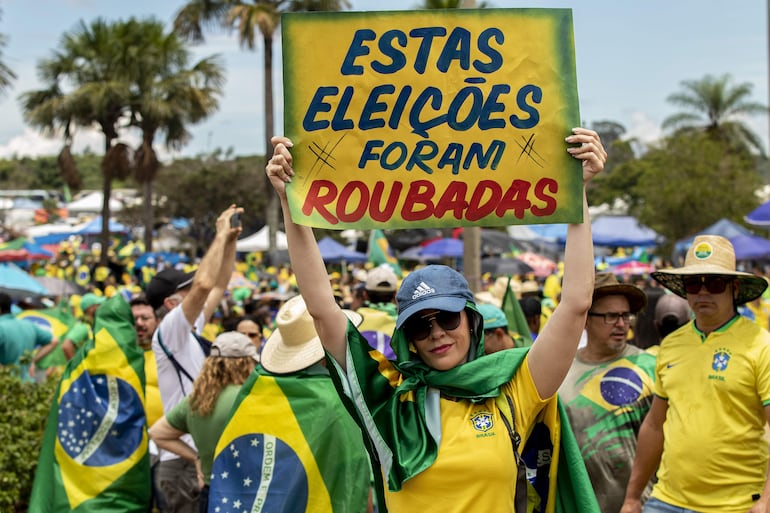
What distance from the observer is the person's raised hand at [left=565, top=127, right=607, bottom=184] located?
3.21m

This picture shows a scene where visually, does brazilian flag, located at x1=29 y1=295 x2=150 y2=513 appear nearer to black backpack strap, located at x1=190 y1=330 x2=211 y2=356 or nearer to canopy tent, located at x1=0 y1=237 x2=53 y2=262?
black backpack strap, located at x1=190 y1=330 x2=211 y2=356

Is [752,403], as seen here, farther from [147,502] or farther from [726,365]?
[147,502]

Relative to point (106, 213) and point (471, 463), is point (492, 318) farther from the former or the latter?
point (106, 213)

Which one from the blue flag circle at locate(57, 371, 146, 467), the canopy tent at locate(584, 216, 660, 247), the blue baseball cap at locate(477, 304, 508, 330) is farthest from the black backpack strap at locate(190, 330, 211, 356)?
the canopy tent at locate(584, 216, 660, 247)

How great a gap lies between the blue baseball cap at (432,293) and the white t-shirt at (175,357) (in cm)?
296

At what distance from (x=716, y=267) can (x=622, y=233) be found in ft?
119

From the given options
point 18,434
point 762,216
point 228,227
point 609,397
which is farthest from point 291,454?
point 762,216

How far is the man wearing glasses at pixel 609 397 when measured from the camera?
521 cm

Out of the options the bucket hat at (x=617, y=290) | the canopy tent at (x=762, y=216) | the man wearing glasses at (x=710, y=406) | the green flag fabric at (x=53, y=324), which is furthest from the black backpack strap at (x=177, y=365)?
the canopy tent at (x=762, y=216)

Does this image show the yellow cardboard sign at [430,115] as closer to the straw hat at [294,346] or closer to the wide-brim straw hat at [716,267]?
the wide-brim straw hat at [716,267]

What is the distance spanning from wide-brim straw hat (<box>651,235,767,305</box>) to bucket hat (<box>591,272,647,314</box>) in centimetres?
42

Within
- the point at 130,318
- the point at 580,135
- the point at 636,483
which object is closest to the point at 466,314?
the point at 580,135

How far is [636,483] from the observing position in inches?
193

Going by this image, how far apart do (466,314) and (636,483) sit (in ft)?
6.37
